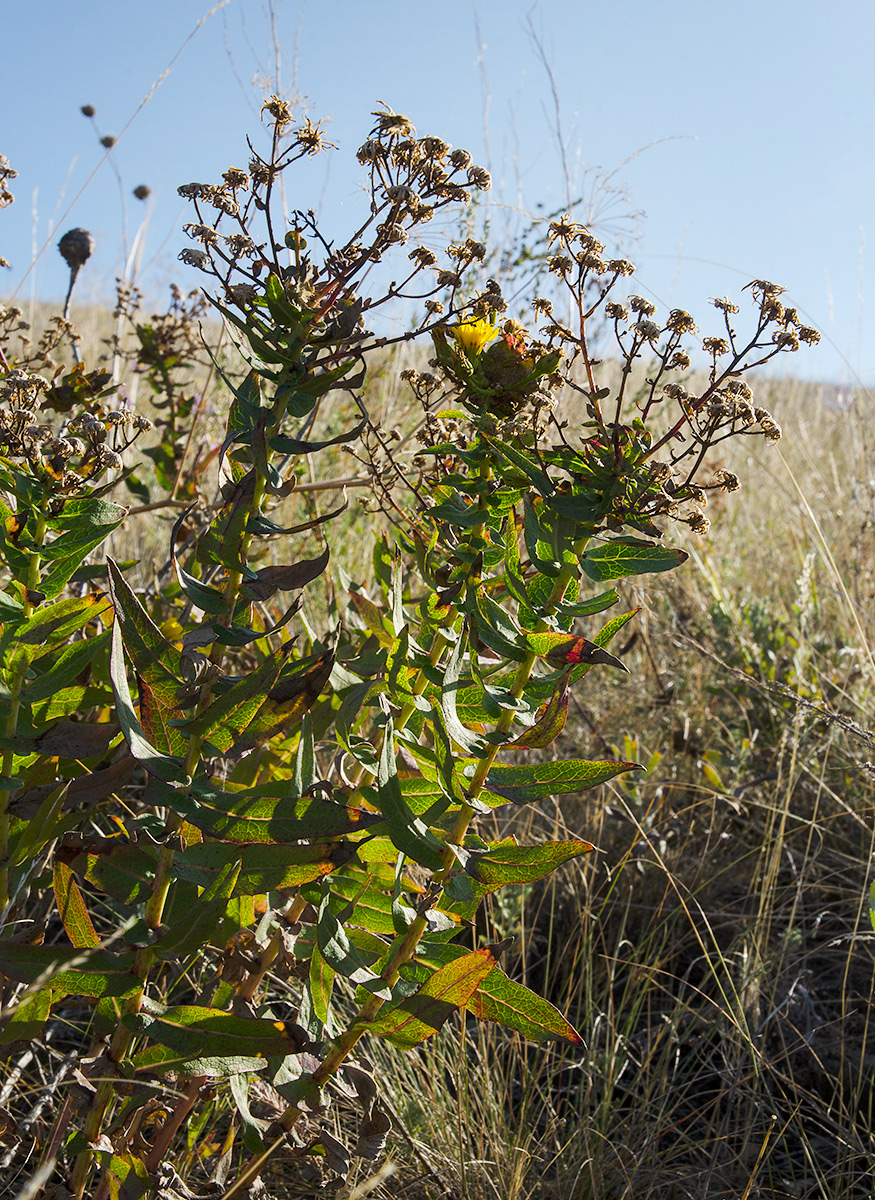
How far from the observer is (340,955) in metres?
0.95

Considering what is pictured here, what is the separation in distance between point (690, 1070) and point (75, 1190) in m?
1.13

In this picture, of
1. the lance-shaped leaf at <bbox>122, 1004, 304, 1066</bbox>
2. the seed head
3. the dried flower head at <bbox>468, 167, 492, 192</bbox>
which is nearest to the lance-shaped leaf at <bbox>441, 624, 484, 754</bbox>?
the lance-shaped leaf at <bbox>122, 1004, 304, 1066</bbox>

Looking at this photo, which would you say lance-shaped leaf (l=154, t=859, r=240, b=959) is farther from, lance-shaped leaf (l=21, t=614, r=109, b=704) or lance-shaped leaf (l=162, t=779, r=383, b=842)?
lance-shaped leaf (l=21, t=614, r=109, b=704)

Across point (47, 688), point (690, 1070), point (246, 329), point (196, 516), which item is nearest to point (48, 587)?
point (47, 688)

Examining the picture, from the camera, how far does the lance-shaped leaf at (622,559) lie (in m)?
0.95

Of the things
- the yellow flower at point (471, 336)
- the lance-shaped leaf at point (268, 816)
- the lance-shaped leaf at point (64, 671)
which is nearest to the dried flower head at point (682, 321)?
the yellow flower at point (471, 336)

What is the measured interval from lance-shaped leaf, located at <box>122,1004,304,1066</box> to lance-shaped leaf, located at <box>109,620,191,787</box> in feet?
0.80

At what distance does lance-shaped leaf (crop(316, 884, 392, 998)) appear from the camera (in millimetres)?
942

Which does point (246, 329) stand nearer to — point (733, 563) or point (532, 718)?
point (532, 718)

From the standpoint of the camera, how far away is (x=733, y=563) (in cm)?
370

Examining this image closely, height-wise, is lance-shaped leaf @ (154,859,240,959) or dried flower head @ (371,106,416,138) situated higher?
dried flower head @ (371,106,416,138)

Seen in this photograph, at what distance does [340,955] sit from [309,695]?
10.7 inches

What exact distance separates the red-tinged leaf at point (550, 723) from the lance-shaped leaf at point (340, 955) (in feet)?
0.89

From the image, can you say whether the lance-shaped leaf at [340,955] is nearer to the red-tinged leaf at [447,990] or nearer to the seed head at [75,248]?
the red-tinged leaf at [447,990]
